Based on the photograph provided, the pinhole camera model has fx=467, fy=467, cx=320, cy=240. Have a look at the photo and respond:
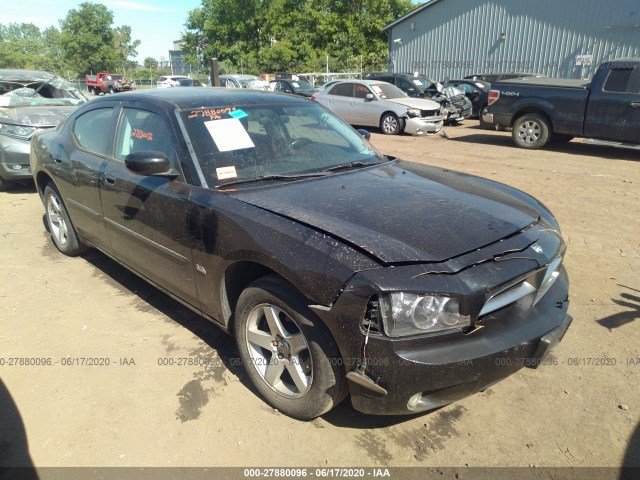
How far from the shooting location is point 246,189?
286 centimetres

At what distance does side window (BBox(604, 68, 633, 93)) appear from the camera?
933cm

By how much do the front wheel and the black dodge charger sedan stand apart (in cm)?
1006

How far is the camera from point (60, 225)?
4867 mm

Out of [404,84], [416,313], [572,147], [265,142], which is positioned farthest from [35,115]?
[404,84]

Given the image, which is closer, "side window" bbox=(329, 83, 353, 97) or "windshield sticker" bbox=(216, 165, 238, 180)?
"windshield sticker" bbox=(216, 165, 238, 180)

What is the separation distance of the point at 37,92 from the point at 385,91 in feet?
30.2

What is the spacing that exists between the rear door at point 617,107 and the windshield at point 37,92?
10132 mm

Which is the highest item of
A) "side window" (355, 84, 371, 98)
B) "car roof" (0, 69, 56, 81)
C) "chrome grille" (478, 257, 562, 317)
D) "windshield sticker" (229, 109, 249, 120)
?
"car roof" (0, 69, 56, 81)

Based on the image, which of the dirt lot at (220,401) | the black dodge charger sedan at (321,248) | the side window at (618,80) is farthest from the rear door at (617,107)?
the black dodge charger sedan at (321,248)

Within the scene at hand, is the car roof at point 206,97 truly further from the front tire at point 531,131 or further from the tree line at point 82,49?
the tree line at point 82,49

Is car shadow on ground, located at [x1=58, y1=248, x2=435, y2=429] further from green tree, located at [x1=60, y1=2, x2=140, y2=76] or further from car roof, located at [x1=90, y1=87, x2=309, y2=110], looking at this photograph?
green tree, located at [x1=60, y1=2, x2=140, y2=76]

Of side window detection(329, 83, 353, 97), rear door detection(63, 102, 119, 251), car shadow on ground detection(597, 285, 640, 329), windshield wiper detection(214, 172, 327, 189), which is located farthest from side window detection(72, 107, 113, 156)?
side window detection(329, 83, 353, 97)

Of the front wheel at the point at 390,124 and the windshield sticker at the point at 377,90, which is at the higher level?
the windshield sticker at the point at 377,90

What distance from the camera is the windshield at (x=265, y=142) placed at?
9.95 ft
